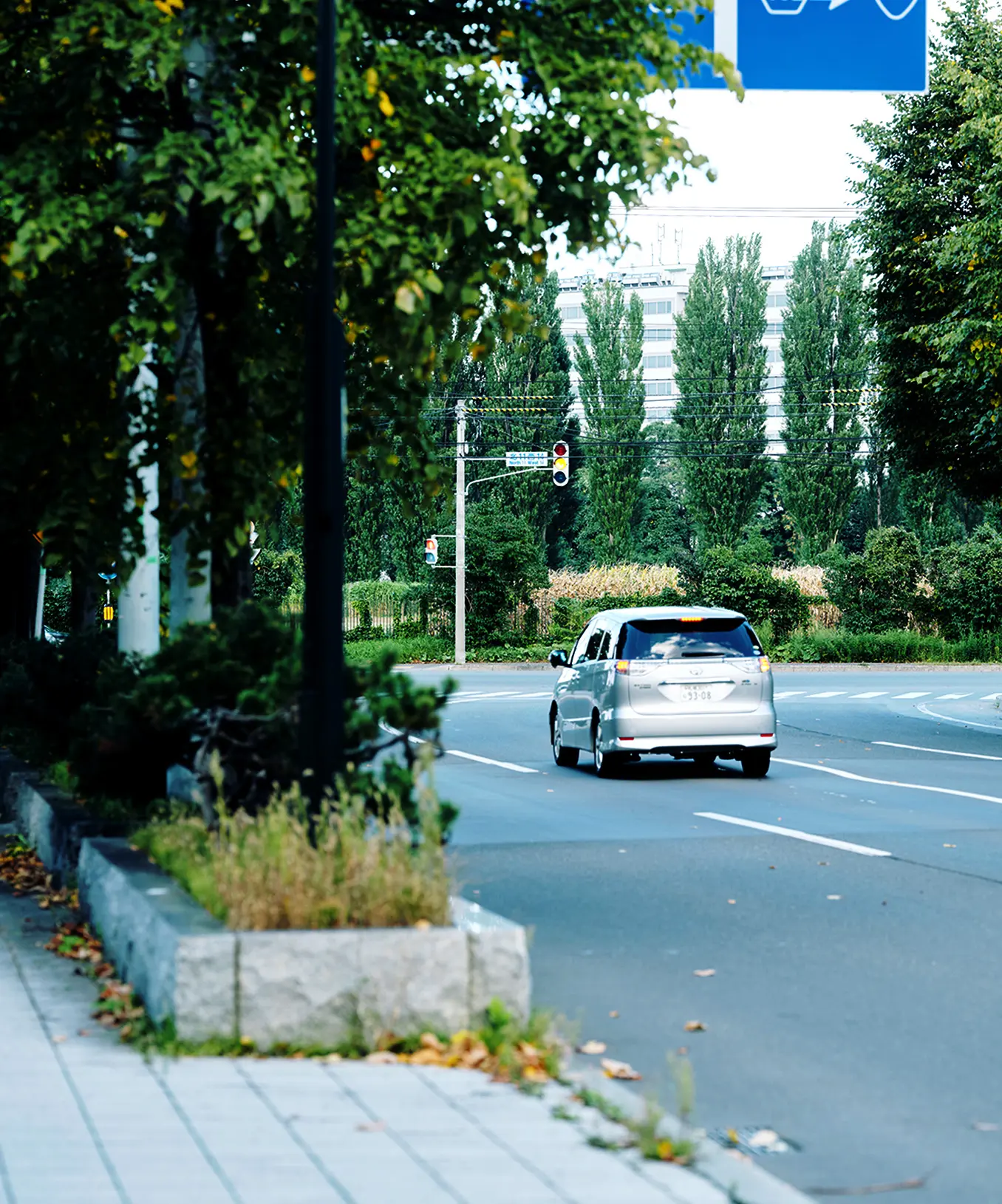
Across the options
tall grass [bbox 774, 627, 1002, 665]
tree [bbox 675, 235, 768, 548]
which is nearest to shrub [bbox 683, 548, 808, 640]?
tall grass [bbox 774, 627, 1002, 665]

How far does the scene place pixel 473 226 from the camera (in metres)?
9.31

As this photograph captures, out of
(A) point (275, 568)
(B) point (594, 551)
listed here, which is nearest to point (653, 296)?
(B) point (594, 551)

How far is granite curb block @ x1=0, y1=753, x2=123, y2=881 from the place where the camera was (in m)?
9.61

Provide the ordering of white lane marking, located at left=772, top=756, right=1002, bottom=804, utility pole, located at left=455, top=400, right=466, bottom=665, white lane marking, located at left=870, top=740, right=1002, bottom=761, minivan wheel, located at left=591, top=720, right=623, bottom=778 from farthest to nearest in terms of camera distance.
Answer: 1. utility pole, located at left=455, top=400, right=466, bottom=665
2. white lane marking, located at left=870, top=740, right=1002, bottom=761
3. minivan wheel, located at left=591, top=720, right=623, bottom=778
4. white lane marking, located at left=772, top=756, right=1002, bottom=804

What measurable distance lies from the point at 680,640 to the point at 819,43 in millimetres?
8164

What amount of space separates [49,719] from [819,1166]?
891 cm

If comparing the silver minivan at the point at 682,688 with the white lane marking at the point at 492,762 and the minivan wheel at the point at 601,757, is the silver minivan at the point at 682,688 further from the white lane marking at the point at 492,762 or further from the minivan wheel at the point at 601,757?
the white lane marking at the point at 492,762

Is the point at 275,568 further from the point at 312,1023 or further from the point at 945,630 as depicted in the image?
the point at 312,1023

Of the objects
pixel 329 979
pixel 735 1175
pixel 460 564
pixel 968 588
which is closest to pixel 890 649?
pixel 968 588

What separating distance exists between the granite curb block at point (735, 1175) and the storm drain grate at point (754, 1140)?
3.8 inches

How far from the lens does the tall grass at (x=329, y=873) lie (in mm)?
6520

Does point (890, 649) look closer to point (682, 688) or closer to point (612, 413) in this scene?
point (612, 413)

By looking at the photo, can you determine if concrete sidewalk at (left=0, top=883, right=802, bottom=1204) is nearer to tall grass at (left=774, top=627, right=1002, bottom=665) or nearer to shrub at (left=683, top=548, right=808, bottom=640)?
tall grass at (left=774, top=627, right=1002, bottom=665)

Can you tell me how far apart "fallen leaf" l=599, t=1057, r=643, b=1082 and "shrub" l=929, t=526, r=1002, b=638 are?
5121 centimetres
